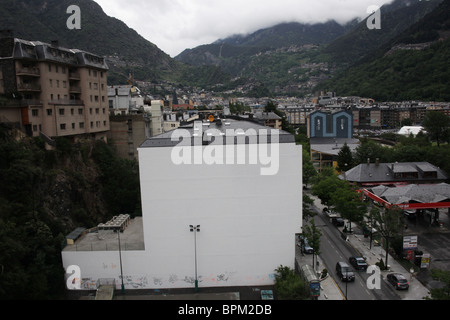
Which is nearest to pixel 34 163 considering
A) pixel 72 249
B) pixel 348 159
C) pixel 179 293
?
pixel 72 249

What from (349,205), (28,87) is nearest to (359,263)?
(349,205)

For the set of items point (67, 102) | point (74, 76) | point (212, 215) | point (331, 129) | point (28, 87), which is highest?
point (74, 76)

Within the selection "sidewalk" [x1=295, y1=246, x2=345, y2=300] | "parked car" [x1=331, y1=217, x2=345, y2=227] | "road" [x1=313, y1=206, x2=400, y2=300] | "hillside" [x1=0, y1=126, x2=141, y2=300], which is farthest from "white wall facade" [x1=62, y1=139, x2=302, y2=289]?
"parked car" [x1=331, y1=217, x2=345, y2=227]

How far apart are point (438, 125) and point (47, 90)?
74.8 meters

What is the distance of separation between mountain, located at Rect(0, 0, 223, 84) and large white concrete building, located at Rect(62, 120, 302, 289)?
103715mm

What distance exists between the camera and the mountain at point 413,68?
14588 centimetres

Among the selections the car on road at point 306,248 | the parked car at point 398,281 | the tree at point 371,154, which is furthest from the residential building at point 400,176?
the parked car at point 398,281

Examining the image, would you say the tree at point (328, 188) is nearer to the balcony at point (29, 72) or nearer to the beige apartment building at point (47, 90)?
the beige apartment building at point (47, 90)

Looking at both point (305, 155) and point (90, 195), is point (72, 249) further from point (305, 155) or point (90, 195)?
point (305, 155)

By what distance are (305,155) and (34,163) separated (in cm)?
4064

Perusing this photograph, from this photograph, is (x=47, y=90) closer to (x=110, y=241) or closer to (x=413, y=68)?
(x=110, y=241)

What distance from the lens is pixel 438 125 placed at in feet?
240

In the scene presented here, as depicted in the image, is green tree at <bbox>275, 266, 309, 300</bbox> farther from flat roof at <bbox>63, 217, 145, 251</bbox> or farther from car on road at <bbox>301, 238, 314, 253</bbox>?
flat roof at <bbox>63, 217, 145, 251</bbox>

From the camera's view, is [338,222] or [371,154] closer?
[338,222]
